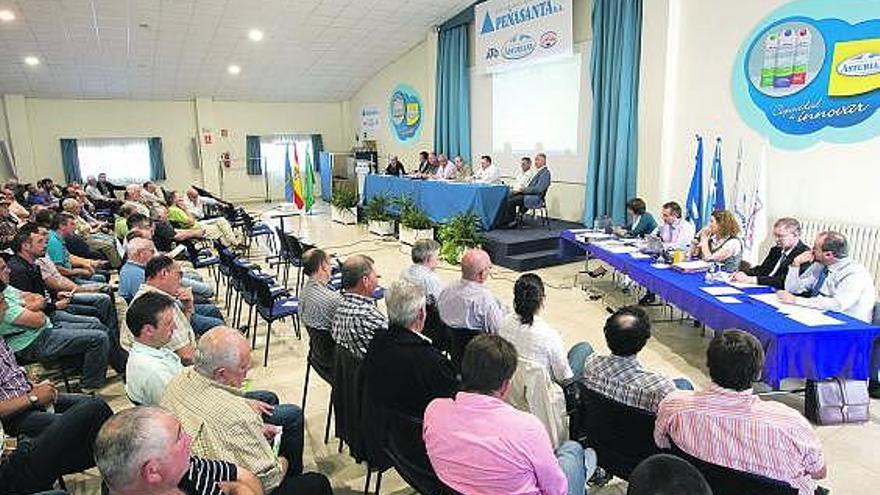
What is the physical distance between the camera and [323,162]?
14.1 meters

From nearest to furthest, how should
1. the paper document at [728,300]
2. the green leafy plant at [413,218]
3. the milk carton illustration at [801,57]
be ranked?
the paper document at [728,300] < the milk carton illustration at [801,57] < the green leafy plant at [413,218]

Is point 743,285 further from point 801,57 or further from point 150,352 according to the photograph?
point 150,352

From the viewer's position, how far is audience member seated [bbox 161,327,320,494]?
1.67 meters

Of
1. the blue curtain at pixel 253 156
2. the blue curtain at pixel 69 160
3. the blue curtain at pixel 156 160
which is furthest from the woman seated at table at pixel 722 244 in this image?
the blue curtain at pixel 69 160

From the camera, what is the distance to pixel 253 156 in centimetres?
1439

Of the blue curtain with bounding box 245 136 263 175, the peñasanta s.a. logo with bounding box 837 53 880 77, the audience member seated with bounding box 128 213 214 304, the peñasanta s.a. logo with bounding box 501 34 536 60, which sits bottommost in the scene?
the audience member seated with bounding box 128 213 214 304

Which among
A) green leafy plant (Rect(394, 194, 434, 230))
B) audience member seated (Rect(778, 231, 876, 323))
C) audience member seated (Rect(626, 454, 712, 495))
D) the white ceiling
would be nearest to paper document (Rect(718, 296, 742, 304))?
audience member seated (Rect(778, 231, 876, 323))

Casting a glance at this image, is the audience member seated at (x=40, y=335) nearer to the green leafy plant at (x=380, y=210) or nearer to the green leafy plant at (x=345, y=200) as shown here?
the green leafy plant at (x=380, y=210)

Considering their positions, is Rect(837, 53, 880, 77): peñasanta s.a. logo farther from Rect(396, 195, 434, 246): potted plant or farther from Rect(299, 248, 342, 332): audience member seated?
Rect(396, 195, 434, 246): potted plant

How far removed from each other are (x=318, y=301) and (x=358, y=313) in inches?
23.0

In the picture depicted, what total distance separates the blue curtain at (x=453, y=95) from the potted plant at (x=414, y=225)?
2.56 meters

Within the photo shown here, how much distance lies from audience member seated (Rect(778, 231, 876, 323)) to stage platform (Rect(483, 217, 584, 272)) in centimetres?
346

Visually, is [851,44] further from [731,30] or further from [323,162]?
Result: [323,162]

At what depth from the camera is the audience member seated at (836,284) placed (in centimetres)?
302
